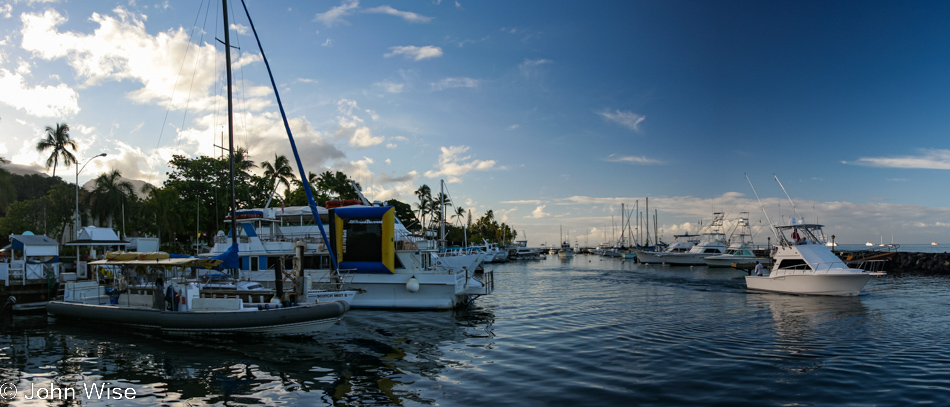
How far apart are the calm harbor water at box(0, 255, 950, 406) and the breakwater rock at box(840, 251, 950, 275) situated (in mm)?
41934

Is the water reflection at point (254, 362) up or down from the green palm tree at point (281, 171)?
down

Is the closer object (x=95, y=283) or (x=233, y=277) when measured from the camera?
(x=95, y=283)

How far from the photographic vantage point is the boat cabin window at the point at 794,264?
29039 mm

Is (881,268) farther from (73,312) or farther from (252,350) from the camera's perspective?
(73,312)

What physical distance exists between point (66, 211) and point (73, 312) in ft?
126

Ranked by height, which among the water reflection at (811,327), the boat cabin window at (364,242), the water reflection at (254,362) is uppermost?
the boat cabin window at (364,242)

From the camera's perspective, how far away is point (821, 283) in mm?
27656

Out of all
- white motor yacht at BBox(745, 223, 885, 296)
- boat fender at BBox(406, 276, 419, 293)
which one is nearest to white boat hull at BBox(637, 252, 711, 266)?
white motor yacht at BBox(745, 223, 885, 296)

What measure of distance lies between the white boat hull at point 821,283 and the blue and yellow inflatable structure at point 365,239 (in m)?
23.9

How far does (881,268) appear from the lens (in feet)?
189

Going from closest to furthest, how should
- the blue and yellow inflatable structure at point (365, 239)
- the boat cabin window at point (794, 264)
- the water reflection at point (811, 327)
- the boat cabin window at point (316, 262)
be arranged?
the water reflection at point (811, 327)
the blue and yellow inflatable structure at point (365, 239)
the boat cabin window at point (316, 262)
the boat cabin window at point (794, 264)

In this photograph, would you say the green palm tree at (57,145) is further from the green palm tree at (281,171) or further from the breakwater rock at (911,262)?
the breakwater rock at (911,262)

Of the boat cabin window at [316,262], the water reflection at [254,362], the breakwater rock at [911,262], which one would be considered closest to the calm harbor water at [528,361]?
the water reflection at [254,362]

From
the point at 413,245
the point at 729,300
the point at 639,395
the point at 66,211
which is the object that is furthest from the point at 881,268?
the point at 66,211
